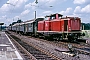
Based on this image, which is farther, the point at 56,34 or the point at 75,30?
the point at 56,34

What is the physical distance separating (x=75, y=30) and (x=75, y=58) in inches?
467

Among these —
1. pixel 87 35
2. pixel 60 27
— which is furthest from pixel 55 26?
pixel 87 35

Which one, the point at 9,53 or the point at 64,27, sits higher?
the point at 64,27

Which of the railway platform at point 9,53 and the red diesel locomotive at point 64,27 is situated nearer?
the railway platform at point 9,53

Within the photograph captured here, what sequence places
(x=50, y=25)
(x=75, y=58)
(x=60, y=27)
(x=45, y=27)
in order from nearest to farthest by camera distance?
(x=75, y=58)
(x=60, y=27)
(x=50, y=25)
(x=45, y=27)

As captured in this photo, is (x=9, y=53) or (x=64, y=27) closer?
(x=9, y=53)

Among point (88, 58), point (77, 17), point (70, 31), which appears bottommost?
point (88, 58)

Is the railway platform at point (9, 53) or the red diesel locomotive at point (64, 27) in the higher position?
the red diesel locomotive at point (64, 27)

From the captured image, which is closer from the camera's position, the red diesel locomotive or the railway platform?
the railway platform

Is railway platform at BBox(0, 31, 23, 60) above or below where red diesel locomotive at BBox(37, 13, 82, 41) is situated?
below

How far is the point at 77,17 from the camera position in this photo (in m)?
25.9

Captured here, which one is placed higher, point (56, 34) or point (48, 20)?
point (48, 20)

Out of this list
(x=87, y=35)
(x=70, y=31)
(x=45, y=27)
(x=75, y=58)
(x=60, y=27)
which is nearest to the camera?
(x=75, y=58)

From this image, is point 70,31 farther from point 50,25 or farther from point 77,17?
point 50,25
